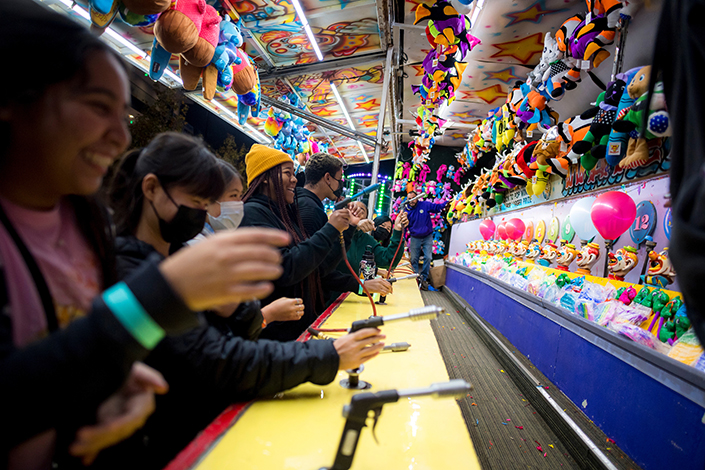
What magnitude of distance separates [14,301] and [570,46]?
11.4 ft

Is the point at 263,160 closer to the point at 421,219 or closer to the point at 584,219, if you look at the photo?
the point at 584,219

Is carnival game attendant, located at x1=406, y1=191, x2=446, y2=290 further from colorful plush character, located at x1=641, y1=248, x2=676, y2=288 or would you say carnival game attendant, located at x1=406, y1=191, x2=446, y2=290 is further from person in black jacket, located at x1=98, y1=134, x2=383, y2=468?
person in black jacket, located at x1=98, y1=134, x2=383, y2=468

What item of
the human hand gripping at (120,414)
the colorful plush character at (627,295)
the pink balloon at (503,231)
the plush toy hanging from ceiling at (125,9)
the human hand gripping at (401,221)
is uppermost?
the plush toy hanging from ceiling at (125,9)

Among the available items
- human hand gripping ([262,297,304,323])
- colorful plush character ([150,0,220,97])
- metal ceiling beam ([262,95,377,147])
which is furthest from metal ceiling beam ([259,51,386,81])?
human hand gripping ([262,297,304,323])

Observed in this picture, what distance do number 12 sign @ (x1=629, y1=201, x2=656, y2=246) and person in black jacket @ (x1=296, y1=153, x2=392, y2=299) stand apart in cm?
184

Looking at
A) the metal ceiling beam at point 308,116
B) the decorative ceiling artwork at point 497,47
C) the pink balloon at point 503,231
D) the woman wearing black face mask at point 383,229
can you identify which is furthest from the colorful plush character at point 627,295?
the metal ceiling beam at point 308,116

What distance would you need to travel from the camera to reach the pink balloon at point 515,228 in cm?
455

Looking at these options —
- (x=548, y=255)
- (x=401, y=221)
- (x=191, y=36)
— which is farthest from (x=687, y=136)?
(x=548, y=255)

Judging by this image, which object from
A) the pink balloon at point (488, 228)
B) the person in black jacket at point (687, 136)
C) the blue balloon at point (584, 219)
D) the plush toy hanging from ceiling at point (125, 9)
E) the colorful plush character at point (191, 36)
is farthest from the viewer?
the pink balloon at point (488, 228)

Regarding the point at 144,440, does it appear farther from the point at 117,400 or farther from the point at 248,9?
the point at 248,9

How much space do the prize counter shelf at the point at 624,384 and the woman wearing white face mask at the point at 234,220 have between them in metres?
1.59

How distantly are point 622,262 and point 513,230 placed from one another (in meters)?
2.50

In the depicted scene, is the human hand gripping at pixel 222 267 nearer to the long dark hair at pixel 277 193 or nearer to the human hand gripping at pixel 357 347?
the human hand gripping at pixel 357 347

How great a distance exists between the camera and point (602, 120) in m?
2.42
